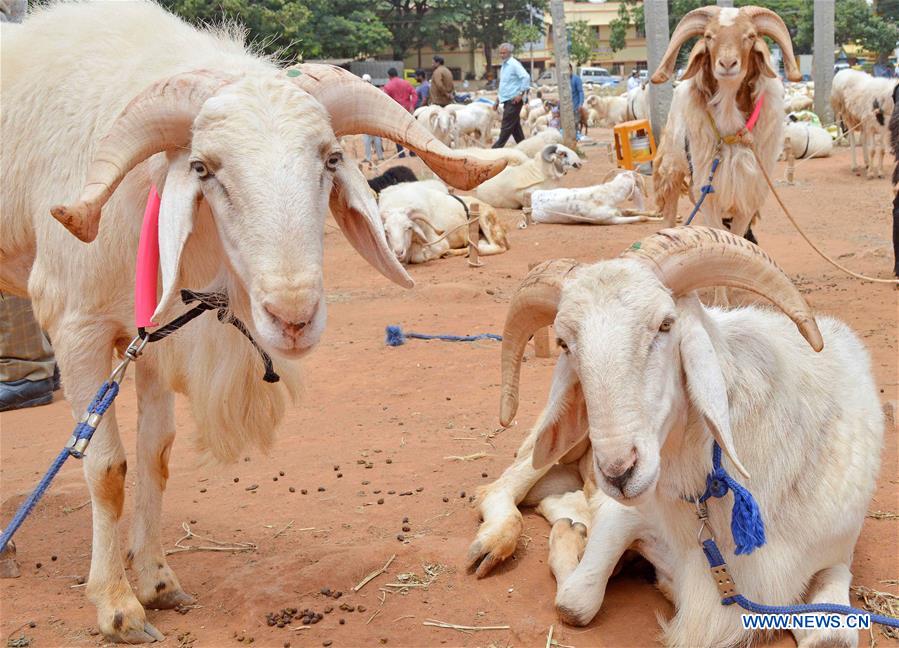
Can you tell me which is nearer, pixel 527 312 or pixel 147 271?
pixel 147 271

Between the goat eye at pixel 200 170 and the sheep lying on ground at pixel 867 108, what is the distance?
50.0ft

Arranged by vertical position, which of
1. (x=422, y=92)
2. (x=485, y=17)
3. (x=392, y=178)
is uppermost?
(x=485, y=17)

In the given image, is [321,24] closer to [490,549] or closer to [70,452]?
[490,549]

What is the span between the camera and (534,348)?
24.9 feet

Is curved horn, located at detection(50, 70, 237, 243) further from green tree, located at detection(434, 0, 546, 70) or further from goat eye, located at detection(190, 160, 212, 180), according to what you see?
green tree, located at detection(434, 0, 546, 70)

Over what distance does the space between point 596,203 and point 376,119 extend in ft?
34.5

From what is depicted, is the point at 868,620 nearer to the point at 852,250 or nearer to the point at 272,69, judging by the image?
the point at 272,69

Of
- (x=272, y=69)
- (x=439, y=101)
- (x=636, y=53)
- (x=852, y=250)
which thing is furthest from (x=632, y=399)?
(x=636, y=53)

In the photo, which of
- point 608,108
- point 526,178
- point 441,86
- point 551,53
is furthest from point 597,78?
point 526,178

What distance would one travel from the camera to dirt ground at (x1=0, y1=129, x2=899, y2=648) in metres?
3.76

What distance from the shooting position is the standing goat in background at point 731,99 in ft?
24.3

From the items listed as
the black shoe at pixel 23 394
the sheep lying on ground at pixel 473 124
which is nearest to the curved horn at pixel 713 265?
the black shoe at pixel 23 394

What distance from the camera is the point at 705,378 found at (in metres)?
3.14

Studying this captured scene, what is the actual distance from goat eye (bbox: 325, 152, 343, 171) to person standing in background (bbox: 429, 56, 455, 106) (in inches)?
858
